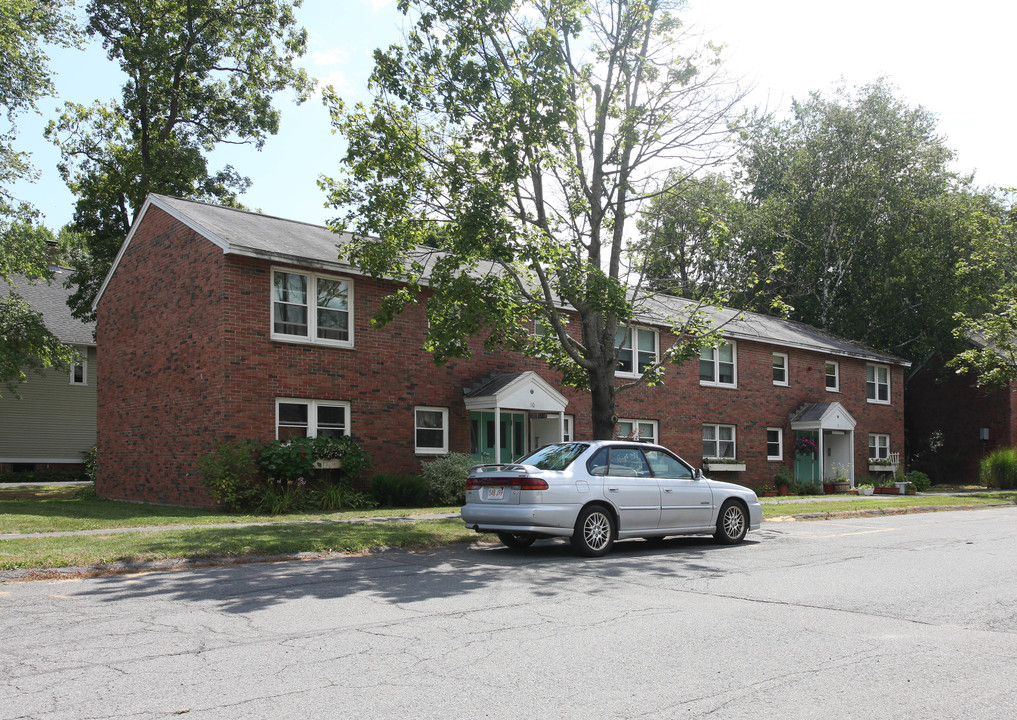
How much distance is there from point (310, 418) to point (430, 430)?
10.7 ft

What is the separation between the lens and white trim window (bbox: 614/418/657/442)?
2564cm

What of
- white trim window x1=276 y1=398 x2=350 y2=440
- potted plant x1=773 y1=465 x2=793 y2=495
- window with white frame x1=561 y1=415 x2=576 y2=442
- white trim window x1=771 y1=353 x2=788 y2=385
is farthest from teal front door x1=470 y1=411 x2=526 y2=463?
white trim window x1=771 y1=353 x2=788 y2=385

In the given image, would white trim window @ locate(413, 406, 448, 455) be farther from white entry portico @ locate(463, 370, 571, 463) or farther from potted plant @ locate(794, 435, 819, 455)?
potted plant @ locate(794, 435, 819, 455)

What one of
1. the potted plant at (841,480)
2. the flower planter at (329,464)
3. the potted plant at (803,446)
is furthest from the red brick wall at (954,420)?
the flower planter at (329,464)

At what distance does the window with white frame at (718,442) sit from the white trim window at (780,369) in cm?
348

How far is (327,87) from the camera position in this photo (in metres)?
15.9

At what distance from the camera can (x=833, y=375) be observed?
33562 mm

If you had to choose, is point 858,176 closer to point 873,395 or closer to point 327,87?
point 873,395

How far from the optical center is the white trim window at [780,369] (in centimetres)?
3133

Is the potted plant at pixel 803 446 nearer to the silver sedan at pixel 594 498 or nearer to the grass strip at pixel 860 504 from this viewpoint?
the grass strip at pixel 860 504

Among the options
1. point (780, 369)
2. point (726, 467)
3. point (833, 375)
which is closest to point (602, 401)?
point (726, 467)

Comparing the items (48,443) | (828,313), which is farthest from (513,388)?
(828,313)

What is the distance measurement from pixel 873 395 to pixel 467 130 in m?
25.5

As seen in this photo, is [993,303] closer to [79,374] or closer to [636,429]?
[636,429]
